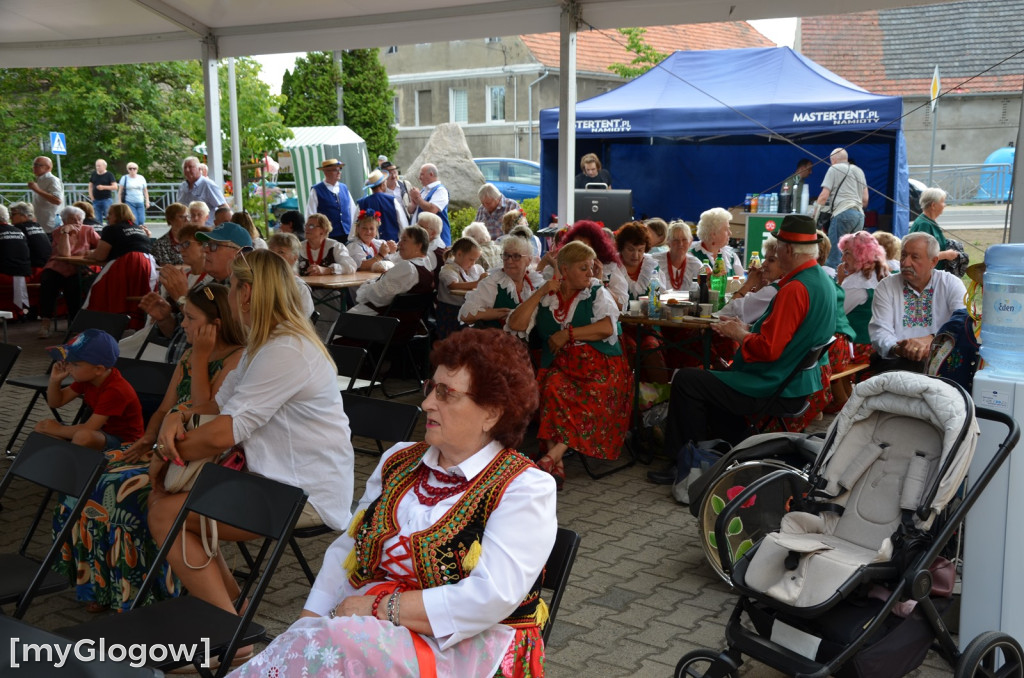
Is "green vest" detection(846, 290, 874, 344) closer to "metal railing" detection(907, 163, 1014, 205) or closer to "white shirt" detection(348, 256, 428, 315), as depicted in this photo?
"white shirt" detection(348, 256, 428, 315)

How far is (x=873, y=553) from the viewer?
2.94 meters

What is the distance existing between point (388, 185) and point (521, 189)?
391 inches

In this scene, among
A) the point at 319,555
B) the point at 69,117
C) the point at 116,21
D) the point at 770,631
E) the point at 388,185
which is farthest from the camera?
the point at 69,117

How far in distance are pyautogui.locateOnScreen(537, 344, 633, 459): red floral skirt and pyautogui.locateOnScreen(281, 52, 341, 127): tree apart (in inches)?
902

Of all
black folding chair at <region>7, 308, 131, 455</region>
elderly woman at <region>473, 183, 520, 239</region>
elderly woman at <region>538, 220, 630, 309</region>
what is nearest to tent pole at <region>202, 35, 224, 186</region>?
elderly woman at <region>473, 183, 520, 239</region>

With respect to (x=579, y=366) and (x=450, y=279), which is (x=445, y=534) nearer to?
(x=579, y=366)

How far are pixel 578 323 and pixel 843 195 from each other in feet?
22.7

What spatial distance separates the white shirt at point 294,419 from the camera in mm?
3236

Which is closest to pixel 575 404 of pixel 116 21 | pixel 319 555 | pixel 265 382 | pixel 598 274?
pixel 598 274

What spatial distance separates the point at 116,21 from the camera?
922 centimetres

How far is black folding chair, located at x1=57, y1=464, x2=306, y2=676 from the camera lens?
250cm

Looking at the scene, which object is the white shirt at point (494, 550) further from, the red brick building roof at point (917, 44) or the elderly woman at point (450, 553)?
the red brick building roof at point (917, 44)

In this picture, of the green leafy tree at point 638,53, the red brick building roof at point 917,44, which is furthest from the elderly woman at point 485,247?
the red brick building roof at point 917,44

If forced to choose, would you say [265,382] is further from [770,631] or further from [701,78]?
[701,78]
